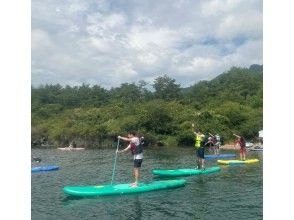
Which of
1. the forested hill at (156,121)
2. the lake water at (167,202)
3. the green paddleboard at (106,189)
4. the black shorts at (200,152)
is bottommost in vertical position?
the lake water at (167,202)

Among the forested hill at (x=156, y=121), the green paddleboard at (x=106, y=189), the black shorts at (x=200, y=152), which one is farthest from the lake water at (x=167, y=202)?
the forested hill at (x=156, y=121)

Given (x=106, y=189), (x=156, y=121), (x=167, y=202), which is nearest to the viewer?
(x=167, y=202)

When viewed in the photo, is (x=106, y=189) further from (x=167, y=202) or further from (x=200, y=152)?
(x=200, y=152)

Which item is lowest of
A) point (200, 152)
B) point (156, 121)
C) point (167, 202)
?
point (167, 202)

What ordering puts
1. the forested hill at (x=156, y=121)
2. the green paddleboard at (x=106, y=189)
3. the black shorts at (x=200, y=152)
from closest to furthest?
the green paddleboard at (x=106, y=189), the black shorts at (x=200, y=152), the forested hill at (x=156, y=121)

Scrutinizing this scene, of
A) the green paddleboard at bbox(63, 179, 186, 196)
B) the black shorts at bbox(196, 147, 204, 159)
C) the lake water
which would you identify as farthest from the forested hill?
the green paddleboard at bbox(63, 179, 186, 196)

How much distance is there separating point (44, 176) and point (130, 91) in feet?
233

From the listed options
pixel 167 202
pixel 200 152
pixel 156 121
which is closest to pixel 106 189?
pixel 167 202

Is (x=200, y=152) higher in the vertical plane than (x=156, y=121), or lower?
lower

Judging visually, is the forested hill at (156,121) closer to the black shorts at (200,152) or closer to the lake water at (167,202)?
the black shorts at (200,152)

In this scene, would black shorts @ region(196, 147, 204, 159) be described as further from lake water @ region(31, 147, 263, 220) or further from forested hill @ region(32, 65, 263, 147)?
forested hill @ region(32, 65, 263, 147)

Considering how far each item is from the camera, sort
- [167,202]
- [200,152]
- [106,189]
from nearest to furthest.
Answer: [167,202] < [106,189] < [200,152]
